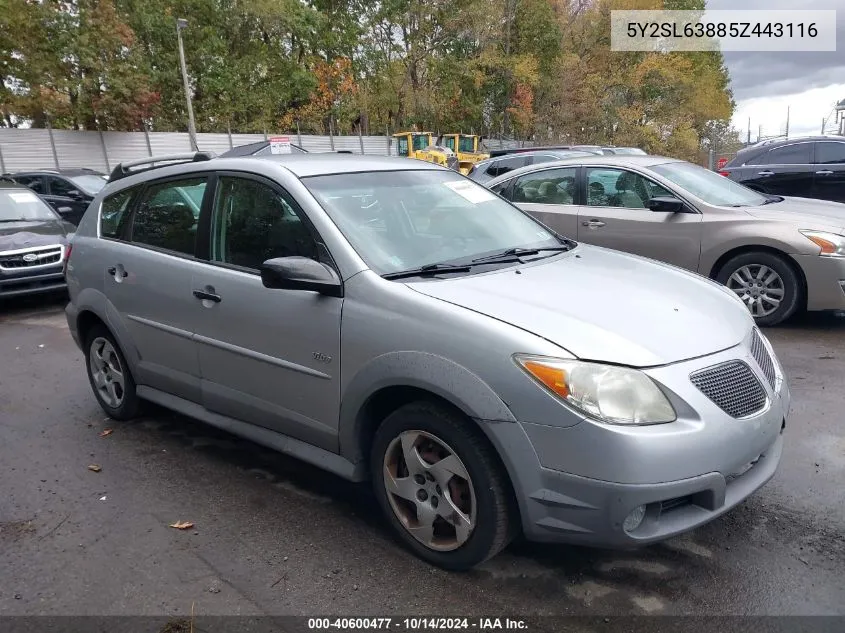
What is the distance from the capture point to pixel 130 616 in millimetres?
2637

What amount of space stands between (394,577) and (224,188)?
2.22 metres

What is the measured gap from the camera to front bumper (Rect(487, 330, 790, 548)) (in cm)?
234

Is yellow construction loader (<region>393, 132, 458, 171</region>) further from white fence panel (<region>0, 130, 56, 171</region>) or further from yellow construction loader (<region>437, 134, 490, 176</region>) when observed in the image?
white fence panel (<region>0, 130, 56, 171</region>)

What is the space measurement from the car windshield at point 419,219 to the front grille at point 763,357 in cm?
116

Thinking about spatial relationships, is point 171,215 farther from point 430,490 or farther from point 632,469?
point 632,469

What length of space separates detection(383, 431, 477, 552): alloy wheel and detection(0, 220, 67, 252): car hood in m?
7.77

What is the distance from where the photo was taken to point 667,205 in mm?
6523

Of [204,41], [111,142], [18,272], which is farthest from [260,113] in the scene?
[18,272]

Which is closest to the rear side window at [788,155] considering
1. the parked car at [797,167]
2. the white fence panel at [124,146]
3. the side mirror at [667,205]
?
the parked car at [797,167]

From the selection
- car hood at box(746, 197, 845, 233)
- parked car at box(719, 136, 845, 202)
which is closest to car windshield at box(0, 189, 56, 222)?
car hood at box(746, 197, 845, 233)

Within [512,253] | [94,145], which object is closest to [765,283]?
[512,253]

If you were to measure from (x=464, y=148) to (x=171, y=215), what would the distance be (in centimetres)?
3205

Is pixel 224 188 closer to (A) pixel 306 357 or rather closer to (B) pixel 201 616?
(A) pixel 306 357

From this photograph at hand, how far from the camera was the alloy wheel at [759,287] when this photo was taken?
20.3 feet
